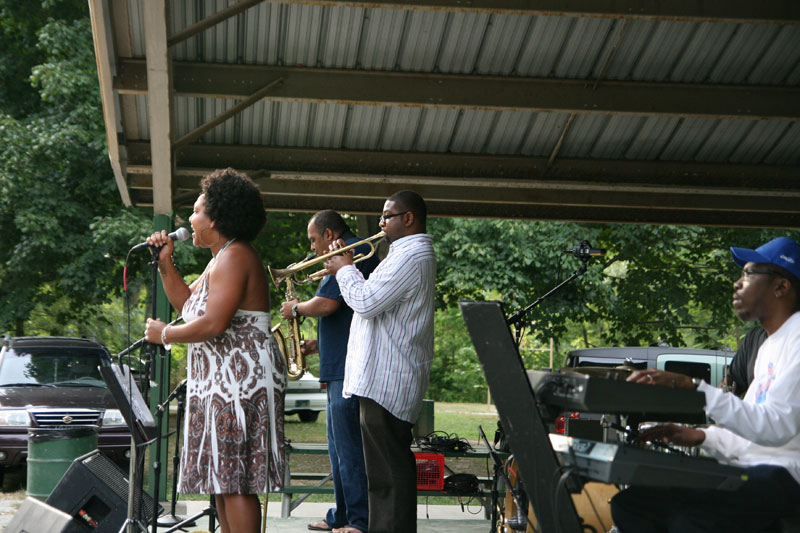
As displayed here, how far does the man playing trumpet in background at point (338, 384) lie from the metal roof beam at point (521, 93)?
136 cm

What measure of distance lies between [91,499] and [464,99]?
352 centimetres

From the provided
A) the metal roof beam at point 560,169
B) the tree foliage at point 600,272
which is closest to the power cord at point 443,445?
the metal roof beam at point 560,169

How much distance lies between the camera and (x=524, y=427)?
9.24ft

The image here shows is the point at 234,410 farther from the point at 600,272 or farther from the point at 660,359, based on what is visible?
the point at 600,272

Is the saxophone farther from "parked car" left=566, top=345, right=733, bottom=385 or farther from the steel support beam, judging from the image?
"parked car" left=566, top=345, right=733, bottom=385

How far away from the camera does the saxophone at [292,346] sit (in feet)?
17.0

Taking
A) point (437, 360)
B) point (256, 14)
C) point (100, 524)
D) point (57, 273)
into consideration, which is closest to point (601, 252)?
point (256, 14)

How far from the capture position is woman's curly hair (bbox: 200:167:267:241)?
3533 millimetres

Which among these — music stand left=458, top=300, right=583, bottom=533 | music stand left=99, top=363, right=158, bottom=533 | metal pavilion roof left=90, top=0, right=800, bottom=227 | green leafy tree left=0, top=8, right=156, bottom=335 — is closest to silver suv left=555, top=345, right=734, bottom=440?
metal pavilion roof left=90, top=0, right=800, bottom=227

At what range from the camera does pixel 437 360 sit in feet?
102

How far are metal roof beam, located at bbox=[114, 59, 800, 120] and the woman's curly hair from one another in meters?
2.45

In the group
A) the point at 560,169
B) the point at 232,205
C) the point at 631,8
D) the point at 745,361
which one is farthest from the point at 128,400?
the point at 560,169

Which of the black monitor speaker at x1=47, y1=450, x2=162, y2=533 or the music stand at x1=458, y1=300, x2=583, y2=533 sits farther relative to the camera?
the black monitor speaker at x1=47, y1=450, x2=162, y2=533

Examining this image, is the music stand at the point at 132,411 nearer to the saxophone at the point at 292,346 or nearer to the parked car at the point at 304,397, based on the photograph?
the saxophone at the point at 292,346
